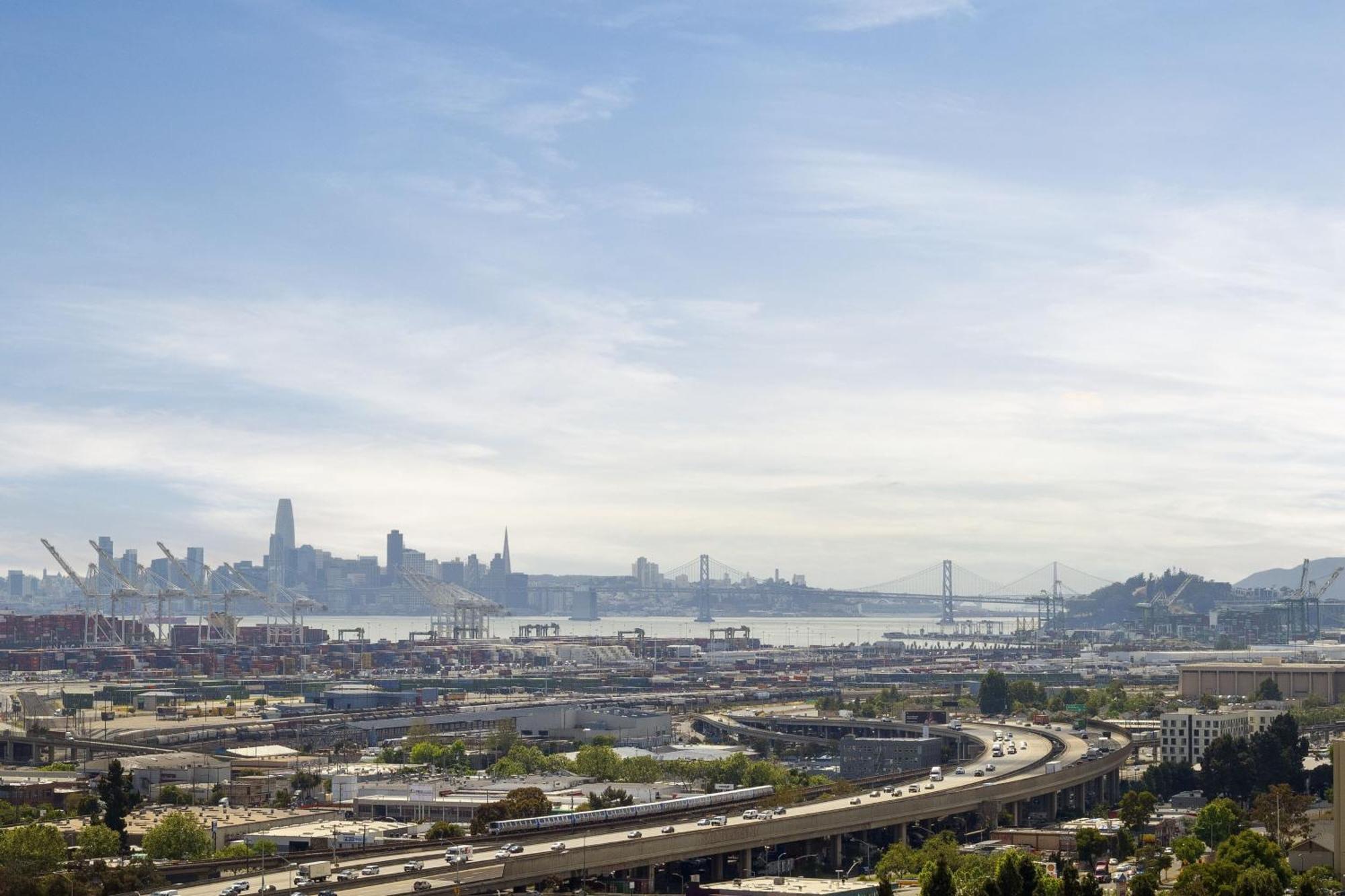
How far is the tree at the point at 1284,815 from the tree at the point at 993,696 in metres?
31.1

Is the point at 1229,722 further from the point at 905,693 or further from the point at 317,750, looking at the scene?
the point at 905,693

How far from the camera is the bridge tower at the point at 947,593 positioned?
171250 mm

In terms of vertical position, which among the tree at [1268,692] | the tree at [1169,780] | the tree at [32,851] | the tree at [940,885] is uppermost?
the tree at [1268,692]

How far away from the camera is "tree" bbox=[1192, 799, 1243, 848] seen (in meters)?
26.9

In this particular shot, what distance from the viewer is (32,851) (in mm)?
23047

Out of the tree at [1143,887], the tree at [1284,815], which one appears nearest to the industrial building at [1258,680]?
the tree at [1284,815]

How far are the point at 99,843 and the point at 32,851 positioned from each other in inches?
71.3

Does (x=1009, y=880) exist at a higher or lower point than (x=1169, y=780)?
higher

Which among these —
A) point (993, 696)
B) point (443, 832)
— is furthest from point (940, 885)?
point (993, 696)

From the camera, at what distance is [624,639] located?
117125 mm

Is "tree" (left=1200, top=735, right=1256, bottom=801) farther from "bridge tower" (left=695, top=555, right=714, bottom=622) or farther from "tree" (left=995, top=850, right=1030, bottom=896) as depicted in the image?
"bridge tower" (left=695, top=555, right=714, bottom=622)

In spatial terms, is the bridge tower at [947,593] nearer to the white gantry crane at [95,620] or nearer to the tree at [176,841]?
the white gantry crane at [95,620]

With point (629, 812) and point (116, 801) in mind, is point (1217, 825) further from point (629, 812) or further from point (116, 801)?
point (116, 801)

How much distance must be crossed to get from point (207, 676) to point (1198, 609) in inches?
3969
